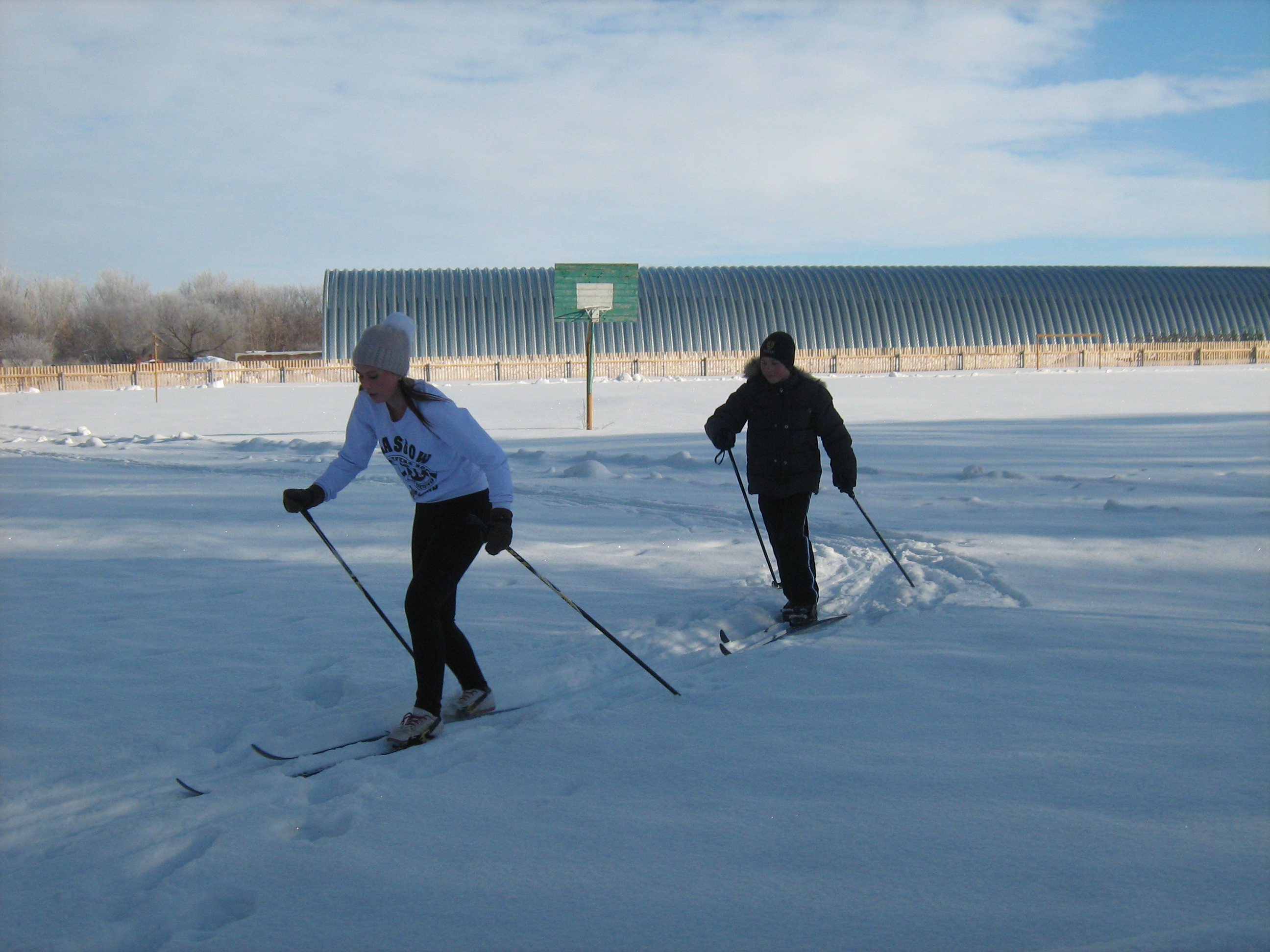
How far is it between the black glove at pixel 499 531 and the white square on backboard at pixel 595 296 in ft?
49.6

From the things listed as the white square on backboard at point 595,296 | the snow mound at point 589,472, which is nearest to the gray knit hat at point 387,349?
the snow mound at point 589,472

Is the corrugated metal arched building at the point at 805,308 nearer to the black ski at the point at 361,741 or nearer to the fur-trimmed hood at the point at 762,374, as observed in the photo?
the fur-trimmed hood at the point at 762,374

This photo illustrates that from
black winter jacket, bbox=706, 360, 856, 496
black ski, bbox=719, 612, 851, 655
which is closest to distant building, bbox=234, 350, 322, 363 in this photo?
black winter jacket, bbox=706, 360, 856, 496

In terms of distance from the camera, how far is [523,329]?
41031 millimetres

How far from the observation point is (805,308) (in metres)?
42.6

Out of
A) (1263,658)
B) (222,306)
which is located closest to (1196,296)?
(1263,658)

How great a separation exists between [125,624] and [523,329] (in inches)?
1448

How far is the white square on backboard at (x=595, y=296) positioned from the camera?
18.2m

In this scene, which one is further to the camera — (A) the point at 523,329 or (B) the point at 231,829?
(A) the point at 523,329

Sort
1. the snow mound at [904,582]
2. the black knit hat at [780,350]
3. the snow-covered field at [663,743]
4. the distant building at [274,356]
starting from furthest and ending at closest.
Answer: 1. the distant building at [274,356]
2. the snow mound at [904,582]
3. the black knit hat at [780,350]
4. the snow-covered field at [663,743]

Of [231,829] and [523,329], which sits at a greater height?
[523,329]

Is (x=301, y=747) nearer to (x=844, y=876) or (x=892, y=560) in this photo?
(x=844, y=876)

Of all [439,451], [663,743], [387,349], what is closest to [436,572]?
[439,451]

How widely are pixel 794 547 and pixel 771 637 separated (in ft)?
1.65
